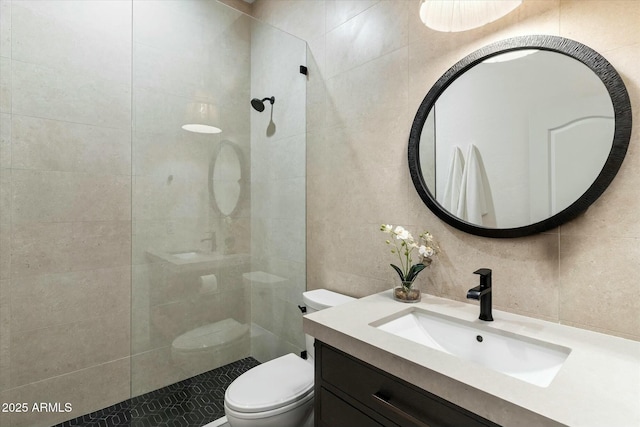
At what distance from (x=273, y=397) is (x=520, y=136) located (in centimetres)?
145

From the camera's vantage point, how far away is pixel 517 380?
2.28ft

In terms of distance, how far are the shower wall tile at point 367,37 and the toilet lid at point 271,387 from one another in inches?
65.8

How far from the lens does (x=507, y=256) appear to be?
1179 mm

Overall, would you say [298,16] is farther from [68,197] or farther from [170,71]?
[68,197]

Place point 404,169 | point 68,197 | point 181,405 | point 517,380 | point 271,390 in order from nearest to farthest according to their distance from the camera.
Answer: point 517,380
point 271,390
point 404,169
point 181,405
point 68,197

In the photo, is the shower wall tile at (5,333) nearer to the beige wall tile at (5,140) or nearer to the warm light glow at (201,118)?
the beige wall tile at (5,140)

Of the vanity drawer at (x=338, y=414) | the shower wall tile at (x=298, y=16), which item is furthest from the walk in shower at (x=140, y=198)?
the vanity drawer at (x=338, y=414)

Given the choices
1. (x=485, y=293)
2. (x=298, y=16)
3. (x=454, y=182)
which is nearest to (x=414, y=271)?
(x=485, y=293)

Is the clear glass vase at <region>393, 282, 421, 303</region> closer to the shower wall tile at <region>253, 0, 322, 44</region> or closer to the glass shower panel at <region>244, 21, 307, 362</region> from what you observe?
the glass shower panel at <region>244, 21, 307, 362</region>

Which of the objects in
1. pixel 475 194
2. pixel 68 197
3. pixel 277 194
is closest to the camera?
pixel 475 194

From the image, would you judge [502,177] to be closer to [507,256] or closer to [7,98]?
[507,256]

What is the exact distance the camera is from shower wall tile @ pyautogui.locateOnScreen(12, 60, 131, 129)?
166cm

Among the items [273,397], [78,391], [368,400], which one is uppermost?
[368,400]

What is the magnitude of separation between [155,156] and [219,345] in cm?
108
